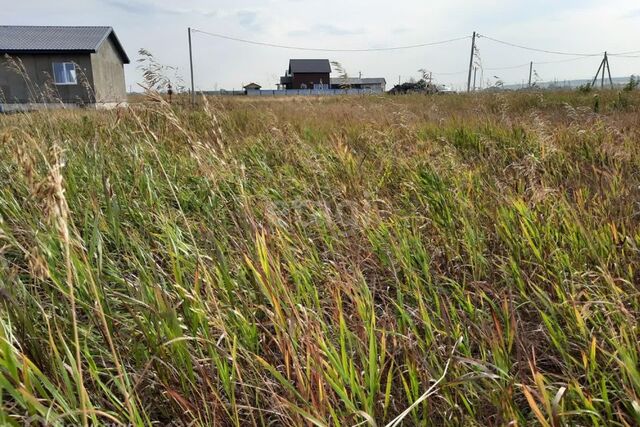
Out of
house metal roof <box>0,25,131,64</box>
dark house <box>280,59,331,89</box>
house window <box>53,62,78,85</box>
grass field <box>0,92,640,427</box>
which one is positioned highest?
dark house <box>280,59,331,89</box>

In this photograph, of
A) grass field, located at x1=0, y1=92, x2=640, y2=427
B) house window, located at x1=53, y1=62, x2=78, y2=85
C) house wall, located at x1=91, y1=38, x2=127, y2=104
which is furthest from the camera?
house wall, located at x1=91, y1=38, x2=127, y2=104

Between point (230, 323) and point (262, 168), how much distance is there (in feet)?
7.76

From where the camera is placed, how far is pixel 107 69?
90.1 ft

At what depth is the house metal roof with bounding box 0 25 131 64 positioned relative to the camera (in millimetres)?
23359

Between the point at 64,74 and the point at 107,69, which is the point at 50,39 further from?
the point at 107,69

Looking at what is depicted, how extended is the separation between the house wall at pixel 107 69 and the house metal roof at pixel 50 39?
840mm

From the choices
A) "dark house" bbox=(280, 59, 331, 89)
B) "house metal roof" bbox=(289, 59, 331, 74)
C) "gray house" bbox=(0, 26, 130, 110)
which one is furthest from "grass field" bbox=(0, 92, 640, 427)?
"house metal roof" bbox=(289, 59, 331, 74)

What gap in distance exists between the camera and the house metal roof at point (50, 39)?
76.6 ft

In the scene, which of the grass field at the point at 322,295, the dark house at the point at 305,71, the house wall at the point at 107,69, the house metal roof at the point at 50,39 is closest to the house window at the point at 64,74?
the house metal roof at the point at 50,39

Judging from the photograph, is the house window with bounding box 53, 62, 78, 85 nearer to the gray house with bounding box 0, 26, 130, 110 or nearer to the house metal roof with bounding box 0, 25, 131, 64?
the gray house with bounding box 0, 26, 130, 110

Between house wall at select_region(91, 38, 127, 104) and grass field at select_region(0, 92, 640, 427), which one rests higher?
house wall at select_region(91, 38, 127, 104)

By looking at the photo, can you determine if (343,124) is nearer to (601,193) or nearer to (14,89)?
(601,193)

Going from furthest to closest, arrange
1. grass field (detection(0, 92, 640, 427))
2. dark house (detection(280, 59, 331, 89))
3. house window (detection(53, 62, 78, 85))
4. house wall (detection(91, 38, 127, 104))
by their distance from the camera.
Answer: dark house (detection(280, 59, 331, 89)), house wall (detection(91, 38, 127, 104)), house window (detection(53, 62, 78, 85)), grass field (detection(0, 92, 640, 427))

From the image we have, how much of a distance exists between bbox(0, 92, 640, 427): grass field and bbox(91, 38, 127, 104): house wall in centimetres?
2444
